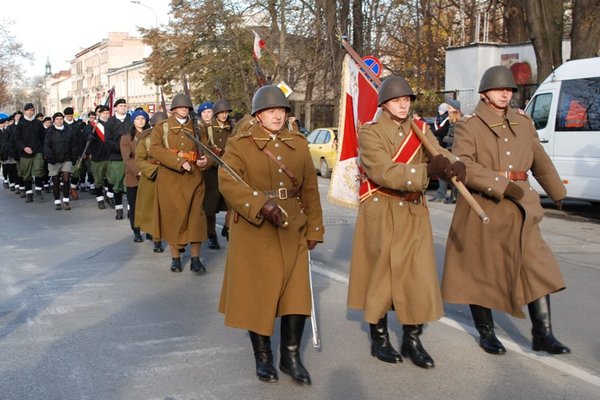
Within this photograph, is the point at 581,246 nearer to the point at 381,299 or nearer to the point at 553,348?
the point at 553,348

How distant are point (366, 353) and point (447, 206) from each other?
32.7ft

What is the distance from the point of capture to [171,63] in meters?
43.0

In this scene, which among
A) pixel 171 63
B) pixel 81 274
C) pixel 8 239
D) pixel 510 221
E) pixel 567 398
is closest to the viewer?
pixel 567 398

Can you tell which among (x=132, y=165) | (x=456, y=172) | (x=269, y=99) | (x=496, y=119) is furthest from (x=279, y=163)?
(x=132, y=165)

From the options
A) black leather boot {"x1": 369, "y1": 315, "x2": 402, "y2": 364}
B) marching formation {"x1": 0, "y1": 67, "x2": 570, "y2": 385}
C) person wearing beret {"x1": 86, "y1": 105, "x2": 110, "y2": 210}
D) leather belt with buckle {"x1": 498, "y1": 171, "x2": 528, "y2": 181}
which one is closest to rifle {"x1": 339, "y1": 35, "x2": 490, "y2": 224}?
marching formation {"x1": 0, "y1": 67, "x2": 570, "y2": 385}

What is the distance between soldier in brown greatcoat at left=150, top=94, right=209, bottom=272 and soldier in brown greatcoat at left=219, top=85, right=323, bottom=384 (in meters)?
3.81

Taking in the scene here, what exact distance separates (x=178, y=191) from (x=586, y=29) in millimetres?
13886

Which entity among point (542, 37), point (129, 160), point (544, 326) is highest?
point (542, 37)

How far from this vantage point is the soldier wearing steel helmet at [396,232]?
529cm

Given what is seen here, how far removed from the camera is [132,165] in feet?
39.1

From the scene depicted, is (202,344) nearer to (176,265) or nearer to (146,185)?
(176,265)

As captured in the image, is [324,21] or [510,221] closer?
[510,221]

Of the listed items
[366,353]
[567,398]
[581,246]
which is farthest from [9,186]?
[567,398]

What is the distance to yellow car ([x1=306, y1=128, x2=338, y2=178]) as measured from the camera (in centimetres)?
2328
